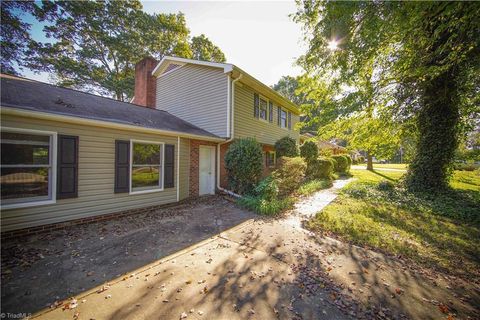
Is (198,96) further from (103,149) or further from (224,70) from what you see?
(103,149)

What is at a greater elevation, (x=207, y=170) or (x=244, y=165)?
(x=244, y=165)

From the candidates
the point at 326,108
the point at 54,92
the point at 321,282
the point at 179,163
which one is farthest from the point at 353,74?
the point at 54,92

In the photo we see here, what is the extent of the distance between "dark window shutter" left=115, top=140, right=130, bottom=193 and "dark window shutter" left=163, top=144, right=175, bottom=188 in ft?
4.44

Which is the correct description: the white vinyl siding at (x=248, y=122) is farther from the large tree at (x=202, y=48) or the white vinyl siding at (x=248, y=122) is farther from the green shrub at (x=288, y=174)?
the large tree at (x=202, y=48)

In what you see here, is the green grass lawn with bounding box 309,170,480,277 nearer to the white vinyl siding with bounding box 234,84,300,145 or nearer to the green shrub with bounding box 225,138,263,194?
the green shrub with bounding box 225,138,263,194

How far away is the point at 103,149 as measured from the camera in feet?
19.7

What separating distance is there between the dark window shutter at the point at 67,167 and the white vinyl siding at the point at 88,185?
0.42 feet

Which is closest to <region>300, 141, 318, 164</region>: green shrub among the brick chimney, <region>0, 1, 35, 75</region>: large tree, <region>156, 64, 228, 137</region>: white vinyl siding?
<region>156, 64, 228, 137</region>: white vinyl siding

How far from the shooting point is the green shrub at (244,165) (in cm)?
845

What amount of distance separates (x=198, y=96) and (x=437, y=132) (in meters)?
11.7

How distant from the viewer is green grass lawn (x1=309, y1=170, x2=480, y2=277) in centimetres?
452

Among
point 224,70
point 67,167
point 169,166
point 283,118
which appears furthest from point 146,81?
point 283,118

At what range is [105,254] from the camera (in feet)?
13.3

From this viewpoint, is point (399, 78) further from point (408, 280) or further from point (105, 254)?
point (105, 254)
